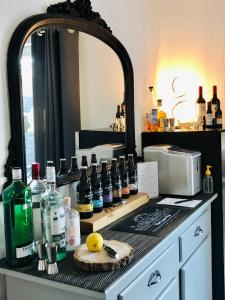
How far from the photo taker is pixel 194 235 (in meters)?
2.02

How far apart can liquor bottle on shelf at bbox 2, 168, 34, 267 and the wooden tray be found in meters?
0.35

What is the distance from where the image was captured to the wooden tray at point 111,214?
1707 mm

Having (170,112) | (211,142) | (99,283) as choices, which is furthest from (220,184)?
(99,283)

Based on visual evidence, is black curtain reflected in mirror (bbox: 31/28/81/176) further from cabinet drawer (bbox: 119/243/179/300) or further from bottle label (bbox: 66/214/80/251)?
cabinet drawer (bbox: 119/243/179/300)

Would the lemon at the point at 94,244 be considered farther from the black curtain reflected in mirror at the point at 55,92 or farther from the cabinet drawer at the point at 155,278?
the black curtain reflected in mirror at the point at 55,92

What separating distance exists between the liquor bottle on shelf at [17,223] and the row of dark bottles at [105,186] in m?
0.39

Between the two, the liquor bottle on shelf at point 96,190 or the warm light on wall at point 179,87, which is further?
the warm light on wall at point 179,87

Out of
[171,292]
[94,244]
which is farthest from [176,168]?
[94,244]

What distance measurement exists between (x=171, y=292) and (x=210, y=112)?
56.9 inches

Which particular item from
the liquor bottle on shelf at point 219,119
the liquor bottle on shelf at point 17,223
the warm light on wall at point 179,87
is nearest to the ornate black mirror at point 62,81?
the liquor bottle on shelf at point 17,223

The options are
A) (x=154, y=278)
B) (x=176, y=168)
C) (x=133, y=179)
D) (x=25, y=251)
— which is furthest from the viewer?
(x=176, y=168)

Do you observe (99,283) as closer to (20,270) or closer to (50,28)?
(20,270)

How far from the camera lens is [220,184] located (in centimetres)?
246

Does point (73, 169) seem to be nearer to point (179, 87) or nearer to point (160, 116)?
point (160, 116)
